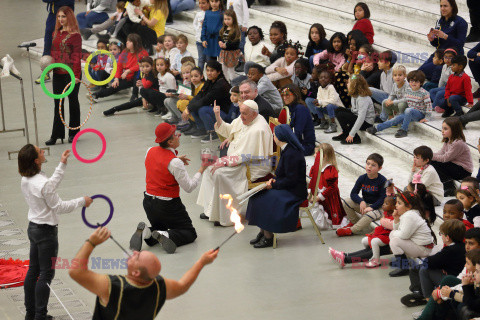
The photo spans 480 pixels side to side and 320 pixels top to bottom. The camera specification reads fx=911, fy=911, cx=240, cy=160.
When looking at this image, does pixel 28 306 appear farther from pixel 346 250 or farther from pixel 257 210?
pixel 346 250

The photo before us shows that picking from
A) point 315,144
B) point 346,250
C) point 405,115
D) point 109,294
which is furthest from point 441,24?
point 109,294

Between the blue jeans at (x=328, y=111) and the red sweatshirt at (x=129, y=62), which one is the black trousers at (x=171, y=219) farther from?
the red sweatshirt at (x=129, y=62)

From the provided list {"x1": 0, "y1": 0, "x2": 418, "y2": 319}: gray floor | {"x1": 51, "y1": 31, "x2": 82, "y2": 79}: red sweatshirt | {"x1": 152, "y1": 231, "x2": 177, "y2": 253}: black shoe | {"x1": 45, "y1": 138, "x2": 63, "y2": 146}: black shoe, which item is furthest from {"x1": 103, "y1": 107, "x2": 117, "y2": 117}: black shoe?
{"x1": 152, "y1": 231, "x2": 177, "y2": 253}: black shoe

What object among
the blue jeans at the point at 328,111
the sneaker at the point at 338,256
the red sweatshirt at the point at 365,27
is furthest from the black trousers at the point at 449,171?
the red sweatshirt at the point at 365,27

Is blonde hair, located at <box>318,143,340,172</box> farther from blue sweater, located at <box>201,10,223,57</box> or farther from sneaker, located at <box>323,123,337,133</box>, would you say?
blue sweater, located at <box>201,10,223,57</box>

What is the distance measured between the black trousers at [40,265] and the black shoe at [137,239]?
65.4 inches

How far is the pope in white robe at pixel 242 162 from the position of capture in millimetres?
9672

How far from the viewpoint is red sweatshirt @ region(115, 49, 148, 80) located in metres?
14.0

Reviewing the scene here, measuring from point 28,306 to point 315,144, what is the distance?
15.8ft

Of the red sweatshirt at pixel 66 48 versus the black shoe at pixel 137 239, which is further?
the red sweatshirt at pixel 66 48

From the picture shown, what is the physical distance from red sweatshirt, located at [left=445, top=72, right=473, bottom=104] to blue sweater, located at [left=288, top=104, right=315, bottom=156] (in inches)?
66.8

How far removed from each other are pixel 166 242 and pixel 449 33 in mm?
4788

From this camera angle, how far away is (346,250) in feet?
29.5

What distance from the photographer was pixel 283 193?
9.13m
